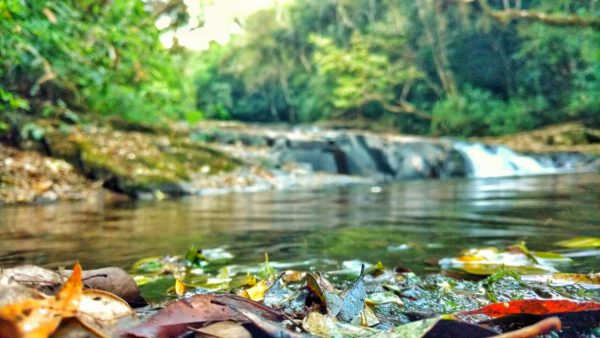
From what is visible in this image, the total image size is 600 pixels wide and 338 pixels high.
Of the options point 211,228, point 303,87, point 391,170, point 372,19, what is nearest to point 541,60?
point 372,19

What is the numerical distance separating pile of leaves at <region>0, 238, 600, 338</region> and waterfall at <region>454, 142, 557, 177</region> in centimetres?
1191

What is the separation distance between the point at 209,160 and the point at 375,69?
47.7ft

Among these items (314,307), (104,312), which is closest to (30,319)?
(104,312)

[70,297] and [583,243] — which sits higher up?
[70,297]

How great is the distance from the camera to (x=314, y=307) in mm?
1020

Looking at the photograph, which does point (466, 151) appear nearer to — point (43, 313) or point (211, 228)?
point (211, 228)

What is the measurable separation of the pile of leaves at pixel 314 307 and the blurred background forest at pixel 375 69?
17.5ft

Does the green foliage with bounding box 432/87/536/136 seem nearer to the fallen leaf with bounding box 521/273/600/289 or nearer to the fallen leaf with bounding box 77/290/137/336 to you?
the fallen leaf with bounding box 521/273/600/289

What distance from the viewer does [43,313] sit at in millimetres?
651

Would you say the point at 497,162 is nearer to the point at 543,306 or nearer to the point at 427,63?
the point at 427,63

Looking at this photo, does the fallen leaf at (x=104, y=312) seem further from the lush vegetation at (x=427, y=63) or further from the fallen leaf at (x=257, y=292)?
the lush vegetation at (x=427, y=63)

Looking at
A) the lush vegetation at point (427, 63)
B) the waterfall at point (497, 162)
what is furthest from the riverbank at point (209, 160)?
the lush vegetation at point (427, 63)

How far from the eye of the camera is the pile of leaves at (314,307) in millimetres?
688

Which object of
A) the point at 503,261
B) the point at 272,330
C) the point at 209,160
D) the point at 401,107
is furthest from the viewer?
the point at 401,107
